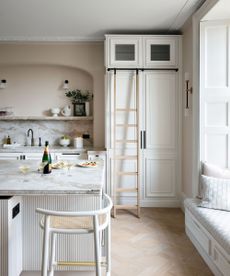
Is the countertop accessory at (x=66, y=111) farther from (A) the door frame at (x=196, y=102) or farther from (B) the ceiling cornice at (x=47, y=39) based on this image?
(A) the door frame at (x=196, y=102)

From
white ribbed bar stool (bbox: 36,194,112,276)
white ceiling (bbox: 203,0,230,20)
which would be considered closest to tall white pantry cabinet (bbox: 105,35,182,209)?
white ceiling (bbox: 203,0,230,20)

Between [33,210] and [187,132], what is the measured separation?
8.34 feet

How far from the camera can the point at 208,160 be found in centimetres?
358

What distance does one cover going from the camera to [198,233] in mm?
2990

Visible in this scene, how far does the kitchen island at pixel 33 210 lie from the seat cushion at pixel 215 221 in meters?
1.05

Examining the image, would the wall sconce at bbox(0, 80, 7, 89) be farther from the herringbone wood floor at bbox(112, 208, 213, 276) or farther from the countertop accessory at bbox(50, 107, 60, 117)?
the herringbone wood floor at bbox(112, 208, 213, 276)

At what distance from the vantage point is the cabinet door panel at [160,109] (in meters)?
4.45

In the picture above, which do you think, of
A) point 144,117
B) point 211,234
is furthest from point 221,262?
point 144,117

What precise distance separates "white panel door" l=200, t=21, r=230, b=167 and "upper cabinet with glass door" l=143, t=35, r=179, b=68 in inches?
36.3

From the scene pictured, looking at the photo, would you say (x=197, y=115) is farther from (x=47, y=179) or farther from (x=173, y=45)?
(x=47, y=179)

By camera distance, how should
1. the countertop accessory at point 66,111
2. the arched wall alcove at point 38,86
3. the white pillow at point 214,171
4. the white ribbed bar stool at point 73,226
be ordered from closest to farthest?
the white ribbed bar stool at point 73,226 < the white pillow at point 214,171 < the countertop accessory at point 66,111 < the arched wall alcove at point 38,86

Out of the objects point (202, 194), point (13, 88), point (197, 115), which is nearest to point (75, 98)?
point (13, 88)

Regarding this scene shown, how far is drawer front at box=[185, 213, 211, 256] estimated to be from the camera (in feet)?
8.92

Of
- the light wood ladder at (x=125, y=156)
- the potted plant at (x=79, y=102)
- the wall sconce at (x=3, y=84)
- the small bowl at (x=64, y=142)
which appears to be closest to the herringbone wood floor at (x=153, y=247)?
the light wood ladder at (x=125, y=156)
